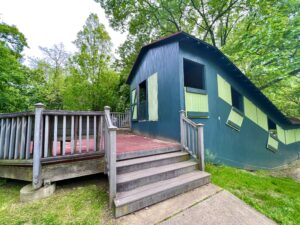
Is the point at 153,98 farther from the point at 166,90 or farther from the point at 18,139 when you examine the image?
the point at 18,139

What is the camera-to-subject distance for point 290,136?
10.7m

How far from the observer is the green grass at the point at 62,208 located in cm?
212

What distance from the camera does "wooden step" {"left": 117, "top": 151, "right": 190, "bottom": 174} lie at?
2951 mm

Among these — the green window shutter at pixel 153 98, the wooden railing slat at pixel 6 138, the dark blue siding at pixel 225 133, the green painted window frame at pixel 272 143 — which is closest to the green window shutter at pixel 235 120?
the dark blue siding at pixel 225 133

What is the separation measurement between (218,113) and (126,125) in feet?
26.7

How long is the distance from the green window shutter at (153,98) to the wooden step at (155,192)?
316 centimetres

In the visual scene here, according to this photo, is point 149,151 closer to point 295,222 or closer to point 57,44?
point 295,222

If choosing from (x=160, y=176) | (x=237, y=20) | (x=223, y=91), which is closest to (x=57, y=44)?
(x=237, y=20)

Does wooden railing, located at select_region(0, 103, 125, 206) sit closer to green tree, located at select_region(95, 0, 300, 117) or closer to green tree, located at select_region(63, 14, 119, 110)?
green tree, located at select_region(95, 0, 300, 117)

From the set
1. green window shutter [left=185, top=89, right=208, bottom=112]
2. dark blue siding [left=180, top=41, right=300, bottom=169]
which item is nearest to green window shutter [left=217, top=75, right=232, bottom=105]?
dark blue siding [left=180, top=41, right=300, bottom=169]

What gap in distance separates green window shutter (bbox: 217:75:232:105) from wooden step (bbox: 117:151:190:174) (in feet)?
10.9

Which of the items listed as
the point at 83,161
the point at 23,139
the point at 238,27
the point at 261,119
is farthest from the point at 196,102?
the point at 238,27

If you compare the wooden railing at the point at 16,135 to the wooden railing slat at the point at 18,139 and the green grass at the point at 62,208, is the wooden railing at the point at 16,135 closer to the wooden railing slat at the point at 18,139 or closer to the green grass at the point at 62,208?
the wooden railing slat at the point at 18,139

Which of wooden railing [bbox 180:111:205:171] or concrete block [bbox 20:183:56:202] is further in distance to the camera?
wooden railing [bbox 180:111:205:171]
